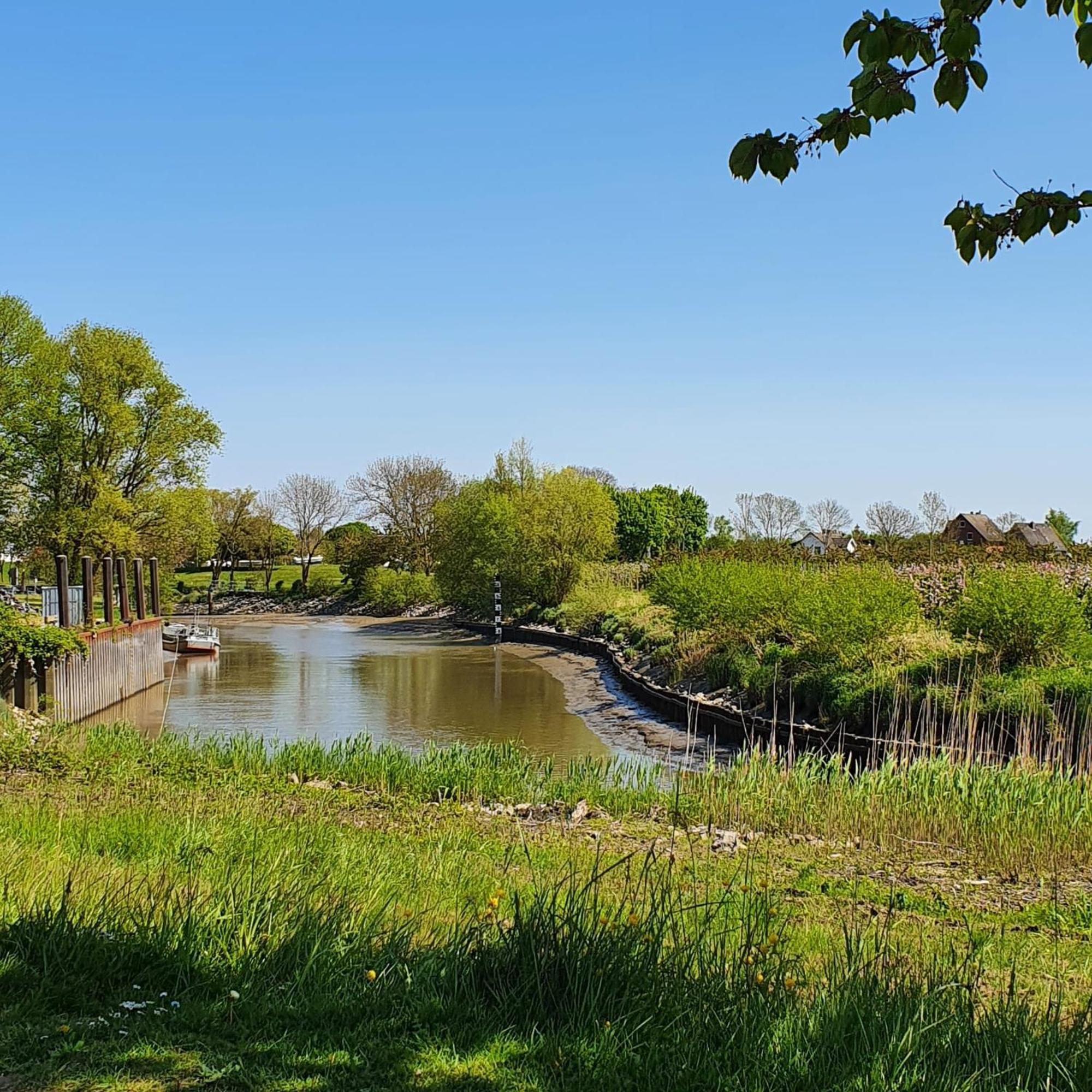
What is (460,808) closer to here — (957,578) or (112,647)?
(957,578)

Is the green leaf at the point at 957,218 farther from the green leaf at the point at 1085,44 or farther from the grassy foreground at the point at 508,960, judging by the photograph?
the grassy foreground at the point at 508,960

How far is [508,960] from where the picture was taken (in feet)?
13.3

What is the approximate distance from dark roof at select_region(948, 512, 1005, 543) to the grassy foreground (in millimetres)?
64680

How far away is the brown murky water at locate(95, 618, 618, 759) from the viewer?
20516 mm

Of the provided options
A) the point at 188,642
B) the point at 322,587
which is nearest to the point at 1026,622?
the point at 188,642

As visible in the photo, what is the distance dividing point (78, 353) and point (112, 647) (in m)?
15.3

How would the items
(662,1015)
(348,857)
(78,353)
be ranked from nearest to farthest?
(662,1015)
(348,857)
(78,353)

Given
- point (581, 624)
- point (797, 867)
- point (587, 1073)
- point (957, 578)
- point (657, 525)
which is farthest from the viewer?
point (657, 525)

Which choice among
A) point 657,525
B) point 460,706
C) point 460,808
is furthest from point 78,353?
point 657,525

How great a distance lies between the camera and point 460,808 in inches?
396

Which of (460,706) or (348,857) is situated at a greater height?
(348,857)

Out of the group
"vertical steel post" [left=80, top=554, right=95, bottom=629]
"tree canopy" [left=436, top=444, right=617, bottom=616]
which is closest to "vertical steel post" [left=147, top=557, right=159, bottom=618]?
"vertical steel post" [left=80, top=554, right=95, bottom=629]

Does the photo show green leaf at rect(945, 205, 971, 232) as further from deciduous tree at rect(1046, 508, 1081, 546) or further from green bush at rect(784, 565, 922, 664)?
deciduous tree at rect(1046, 508, 1081, 546)

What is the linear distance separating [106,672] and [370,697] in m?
5.95
